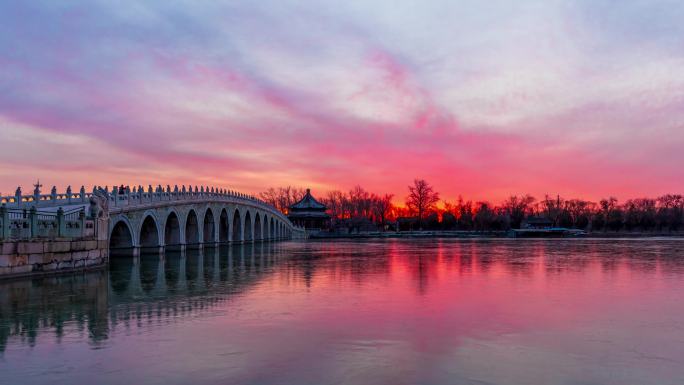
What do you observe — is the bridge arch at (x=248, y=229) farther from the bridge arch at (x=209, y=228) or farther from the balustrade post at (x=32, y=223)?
the balustrade post at (x=32, y=223)

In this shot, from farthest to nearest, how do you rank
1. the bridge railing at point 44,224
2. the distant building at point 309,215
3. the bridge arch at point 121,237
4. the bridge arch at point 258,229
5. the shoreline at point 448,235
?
the distant building at point 309,215
the shoreline at point 448,235
the bridge arch at point 258,229
the bridge arch at point 121,237
the bridge railing at point 44,224

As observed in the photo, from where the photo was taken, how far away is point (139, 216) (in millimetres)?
33281

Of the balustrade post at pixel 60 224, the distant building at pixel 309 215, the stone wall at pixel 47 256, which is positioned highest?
the distant building at pixel 309 215

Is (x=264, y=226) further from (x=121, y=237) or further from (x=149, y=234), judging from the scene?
(x=121, y=237)

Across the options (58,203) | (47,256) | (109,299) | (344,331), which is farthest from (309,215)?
(344,331)

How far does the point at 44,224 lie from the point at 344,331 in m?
14.2

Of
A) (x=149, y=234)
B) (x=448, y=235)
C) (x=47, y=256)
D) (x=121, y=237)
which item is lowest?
(x=448, y=235)

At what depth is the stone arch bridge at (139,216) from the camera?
20734 mm

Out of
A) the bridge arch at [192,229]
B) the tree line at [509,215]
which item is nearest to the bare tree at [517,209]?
the tree line at [509,215]

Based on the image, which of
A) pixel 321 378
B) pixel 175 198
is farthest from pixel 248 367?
pixel 175 198

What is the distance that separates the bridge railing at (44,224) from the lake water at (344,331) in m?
1.66

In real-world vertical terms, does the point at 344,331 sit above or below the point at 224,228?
below

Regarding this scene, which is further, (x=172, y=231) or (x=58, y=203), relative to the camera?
(x=172, y=231)

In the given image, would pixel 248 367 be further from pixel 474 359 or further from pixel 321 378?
pixel 474 359
